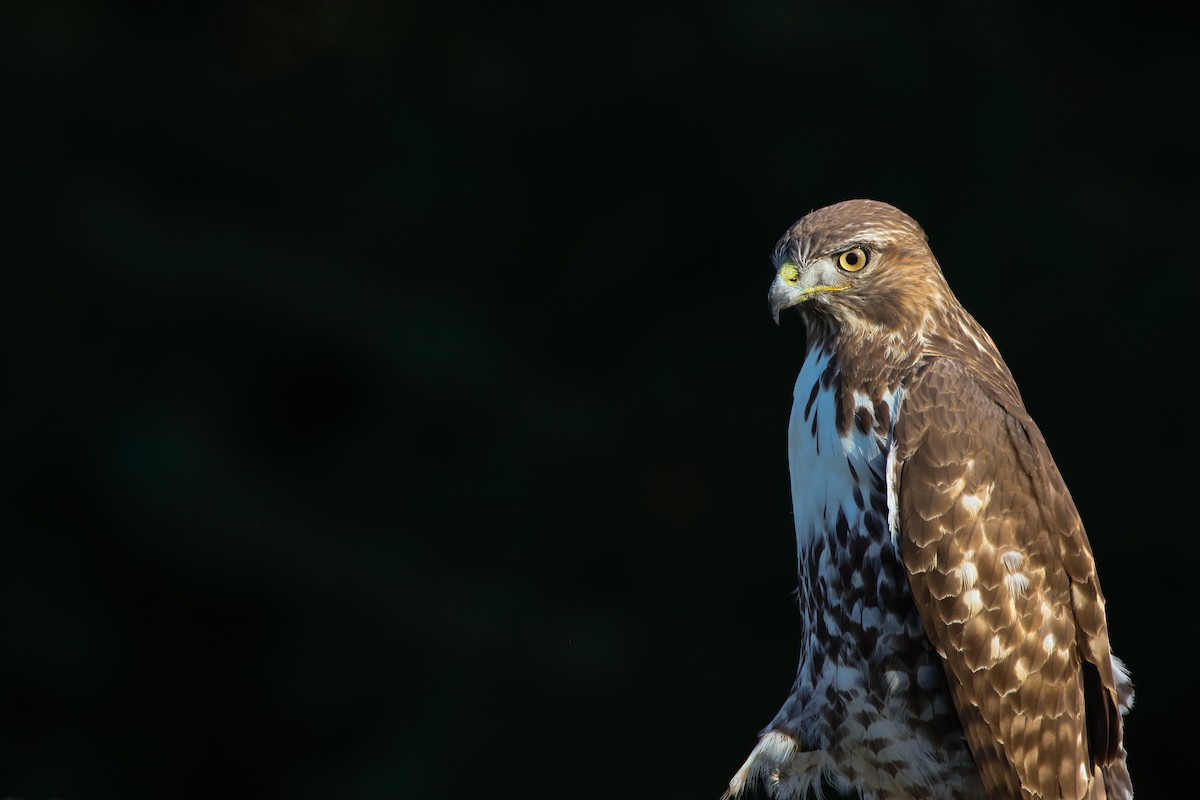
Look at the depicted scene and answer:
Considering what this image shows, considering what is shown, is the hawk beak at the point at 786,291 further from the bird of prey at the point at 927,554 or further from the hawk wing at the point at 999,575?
the hawk wing at the point at 999,575

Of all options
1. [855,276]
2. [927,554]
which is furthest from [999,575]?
[855,276]

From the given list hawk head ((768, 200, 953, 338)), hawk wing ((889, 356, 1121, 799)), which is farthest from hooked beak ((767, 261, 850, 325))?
hawk wing ((889, 356, 1121, 799))

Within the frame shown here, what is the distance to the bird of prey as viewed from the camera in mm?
2623

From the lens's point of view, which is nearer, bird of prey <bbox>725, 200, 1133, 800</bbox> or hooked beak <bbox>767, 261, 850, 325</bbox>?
bird of prey <bbox>725, 200, 1133, 800</bbox>

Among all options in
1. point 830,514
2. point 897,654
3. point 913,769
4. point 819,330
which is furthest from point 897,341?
point 913,769

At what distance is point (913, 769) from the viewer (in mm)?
2801

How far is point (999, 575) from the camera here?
2.66 meters

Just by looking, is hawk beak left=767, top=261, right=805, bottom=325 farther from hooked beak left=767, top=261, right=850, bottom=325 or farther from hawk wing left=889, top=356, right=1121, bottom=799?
hawk wing left=889, top=356, right=1121, bottom=799

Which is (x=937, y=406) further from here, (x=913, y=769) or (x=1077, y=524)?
(x=913, y=769)

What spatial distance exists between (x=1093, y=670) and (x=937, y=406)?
625mm

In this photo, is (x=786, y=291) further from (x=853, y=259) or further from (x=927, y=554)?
(x=927, y=554)

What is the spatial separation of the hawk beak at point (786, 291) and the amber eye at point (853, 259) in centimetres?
9

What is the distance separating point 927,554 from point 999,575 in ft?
0.55

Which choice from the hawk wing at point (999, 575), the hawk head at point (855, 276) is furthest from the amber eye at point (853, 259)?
the hawk wing at point (999, 575)
